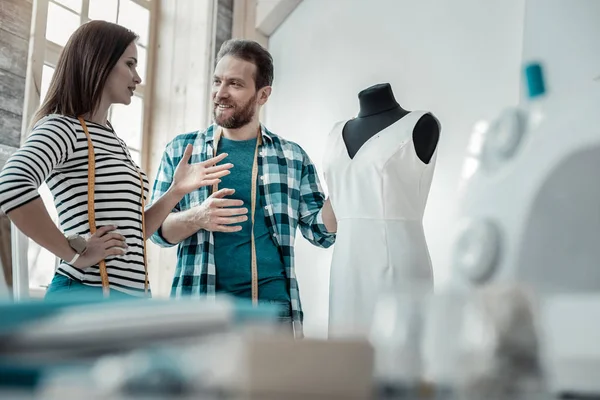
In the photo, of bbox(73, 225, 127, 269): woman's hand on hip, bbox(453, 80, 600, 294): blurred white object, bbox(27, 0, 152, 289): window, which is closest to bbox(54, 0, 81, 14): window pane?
bbox(27, 0, 152, 289): window

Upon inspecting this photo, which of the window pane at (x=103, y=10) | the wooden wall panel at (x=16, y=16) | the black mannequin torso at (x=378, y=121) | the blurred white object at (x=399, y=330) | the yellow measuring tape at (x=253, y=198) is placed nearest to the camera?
the blurred white object at (x=399, y=330)

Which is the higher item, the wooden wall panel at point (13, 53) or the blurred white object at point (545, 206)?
the wooden wall panel at point (13, 53)

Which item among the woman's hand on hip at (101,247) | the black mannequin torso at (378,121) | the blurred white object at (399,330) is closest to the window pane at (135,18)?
the black mannequin torso at (378,121)

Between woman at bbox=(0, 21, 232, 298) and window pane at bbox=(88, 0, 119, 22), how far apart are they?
4.28ft

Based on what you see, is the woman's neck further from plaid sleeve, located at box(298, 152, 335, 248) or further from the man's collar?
plaid sleeve, located at box(298, 152, 335, 248)

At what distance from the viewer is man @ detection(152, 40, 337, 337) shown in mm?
2154

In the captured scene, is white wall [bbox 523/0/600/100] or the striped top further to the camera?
white wall [bbox 523/0/600/100]

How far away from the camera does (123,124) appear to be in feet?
10.8

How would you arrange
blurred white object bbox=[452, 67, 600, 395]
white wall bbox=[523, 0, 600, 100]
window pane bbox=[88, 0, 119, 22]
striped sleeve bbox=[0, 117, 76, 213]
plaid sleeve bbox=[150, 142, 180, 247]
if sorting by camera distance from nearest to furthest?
blurred white object bbox=[452, 67, 600, 395], striped sleeve bbox=[0, 117, 76, 213], plaid sleeve bbox=[150, 142, 180, 247], white wall bbox=[523, 0, 600, 100], window pane bbox=[88, 0, 119, 22]

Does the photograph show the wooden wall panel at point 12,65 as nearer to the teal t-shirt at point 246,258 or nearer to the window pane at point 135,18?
the window pane at point 135,18

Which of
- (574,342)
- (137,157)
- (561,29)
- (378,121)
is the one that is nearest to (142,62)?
(137,157)

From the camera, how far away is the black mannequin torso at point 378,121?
1971 millimetres

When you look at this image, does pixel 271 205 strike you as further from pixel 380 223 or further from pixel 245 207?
pixel 380 223

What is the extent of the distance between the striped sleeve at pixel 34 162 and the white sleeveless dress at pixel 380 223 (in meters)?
0.73
